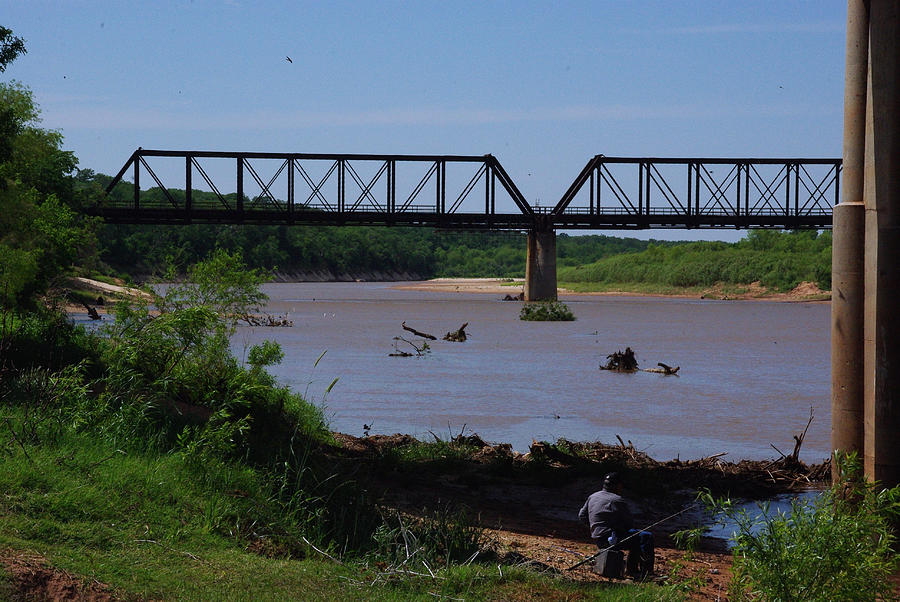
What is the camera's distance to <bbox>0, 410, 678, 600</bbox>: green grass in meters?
8.55

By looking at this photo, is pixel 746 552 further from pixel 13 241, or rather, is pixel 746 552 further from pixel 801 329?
pixel 801 329

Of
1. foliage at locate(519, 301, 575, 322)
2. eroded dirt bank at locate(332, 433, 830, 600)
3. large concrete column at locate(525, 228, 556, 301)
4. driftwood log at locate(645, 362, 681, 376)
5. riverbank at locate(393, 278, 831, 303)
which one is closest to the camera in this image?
eroded dirt bank at locate(332, 433, 830, 600)

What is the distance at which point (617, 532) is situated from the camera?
11047 mm

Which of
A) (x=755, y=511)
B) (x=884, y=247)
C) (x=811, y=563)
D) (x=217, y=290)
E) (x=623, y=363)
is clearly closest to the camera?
(x=811, y=563)

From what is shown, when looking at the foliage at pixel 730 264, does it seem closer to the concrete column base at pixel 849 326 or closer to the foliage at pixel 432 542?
the concrete column base at pixel 849 326

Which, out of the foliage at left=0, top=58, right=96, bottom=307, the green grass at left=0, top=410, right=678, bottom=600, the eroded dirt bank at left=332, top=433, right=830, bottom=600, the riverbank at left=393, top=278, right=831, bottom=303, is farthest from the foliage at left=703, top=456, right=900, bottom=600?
the riverbank at left=393, top=278, right=831, bottom=303

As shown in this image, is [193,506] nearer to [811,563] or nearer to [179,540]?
[179,540]

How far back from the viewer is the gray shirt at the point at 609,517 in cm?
1106

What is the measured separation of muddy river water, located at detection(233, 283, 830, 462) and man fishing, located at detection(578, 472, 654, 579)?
8696mm

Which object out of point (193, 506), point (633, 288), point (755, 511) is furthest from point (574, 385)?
point (633, 288)

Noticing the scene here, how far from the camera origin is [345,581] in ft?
29.6

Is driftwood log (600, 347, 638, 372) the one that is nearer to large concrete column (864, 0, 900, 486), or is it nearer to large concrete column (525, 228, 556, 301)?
large concrete column (864, 0, 900, 486)

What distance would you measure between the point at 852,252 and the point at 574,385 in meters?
18.9

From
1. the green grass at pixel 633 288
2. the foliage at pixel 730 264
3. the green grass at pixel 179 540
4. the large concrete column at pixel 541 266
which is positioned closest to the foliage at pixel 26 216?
the green grass at pixel 179 540
